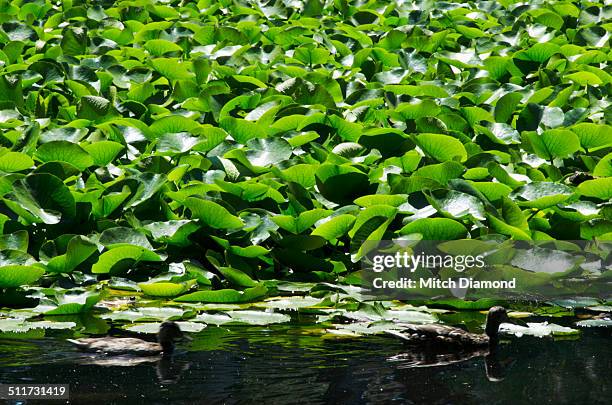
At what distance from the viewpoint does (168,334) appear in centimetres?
346

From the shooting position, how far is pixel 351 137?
5.30 m

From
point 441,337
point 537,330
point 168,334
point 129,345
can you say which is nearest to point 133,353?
point 129,345

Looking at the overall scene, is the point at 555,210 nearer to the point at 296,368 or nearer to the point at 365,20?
the point at 296,368

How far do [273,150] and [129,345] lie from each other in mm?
1780

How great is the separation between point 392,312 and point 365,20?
4.28m

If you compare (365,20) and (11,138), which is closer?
(11,138)

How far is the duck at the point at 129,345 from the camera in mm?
3338

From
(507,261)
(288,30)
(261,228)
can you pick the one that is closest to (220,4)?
(288,30)

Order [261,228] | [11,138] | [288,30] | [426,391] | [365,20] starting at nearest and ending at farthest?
[426,391]
[261,228]
[11,138]
[288,30]
[365,20]

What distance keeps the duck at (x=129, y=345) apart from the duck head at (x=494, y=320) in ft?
3.52

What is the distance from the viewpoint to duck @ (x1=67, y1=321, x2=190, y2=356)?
334cm

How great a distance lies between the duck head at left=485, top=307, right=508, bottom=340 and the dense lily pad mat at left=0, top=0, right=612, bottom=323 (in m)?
0.57

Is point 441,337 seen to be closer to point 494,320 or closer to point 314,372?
point 494,320

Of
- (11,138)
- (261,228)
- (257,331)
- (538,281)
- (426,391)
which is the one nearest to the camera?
(426,391)
